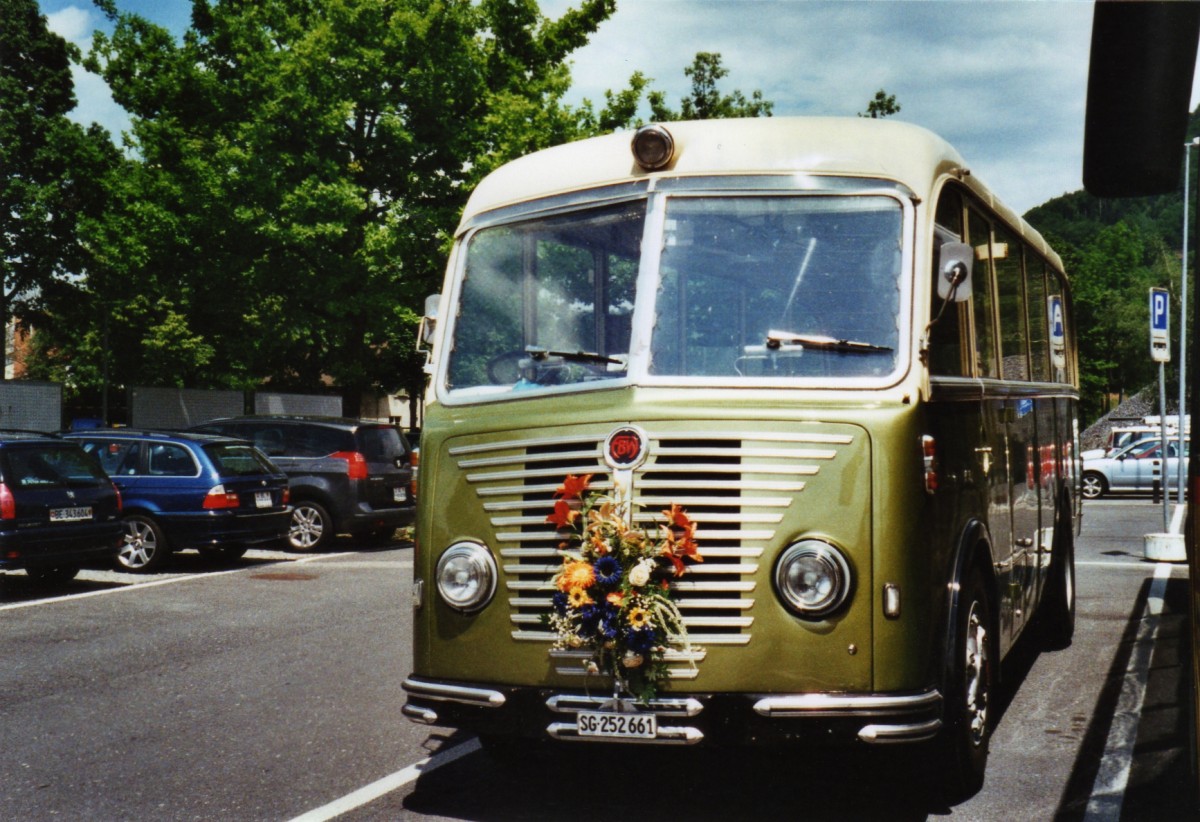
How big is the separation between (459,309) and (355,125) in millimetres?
26019

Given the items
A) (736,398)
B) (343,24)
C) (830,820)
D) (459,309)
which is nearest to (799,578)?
(736,398)

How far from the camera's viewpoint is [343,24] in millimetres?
28875

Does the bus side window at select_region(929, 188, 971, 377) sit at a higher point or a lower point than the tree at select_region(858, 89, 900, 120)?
lower

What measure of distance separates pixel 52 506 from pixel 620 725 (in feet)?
32.6

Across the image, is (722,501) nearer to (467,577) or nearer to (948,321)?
(467,577)

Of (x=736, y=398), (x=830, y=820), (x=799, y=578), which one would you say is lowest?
(x=830, y=820)

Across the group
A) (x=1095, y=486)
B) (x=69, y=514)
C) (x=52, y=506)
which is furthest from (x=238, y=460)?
(x=1095, y=486)

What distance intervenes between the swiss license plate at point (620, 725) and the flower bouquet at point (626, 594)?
9 centimetres

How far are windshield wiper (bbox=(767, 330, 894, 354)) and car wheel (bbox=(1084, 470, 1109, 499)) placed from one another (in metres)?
27.9

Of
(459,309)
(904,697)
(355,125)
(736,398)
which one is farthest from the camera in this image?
(355,125)

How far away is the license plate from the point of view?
43.5 feet

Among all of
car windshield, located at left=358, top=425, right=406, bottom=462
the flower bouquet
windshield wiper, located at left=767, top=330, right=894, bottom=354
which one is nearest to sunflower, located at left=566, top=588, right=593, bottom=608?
the flower bouquet

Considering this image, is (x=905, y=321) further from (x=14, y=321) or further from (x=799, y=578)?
(x=14, y=321)

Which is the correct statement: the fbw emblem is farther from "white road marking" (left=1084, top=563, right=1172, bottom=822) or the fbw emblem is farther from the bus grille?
"white road marking" (left=1084, top=563, right=1172, bottom=822)
